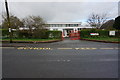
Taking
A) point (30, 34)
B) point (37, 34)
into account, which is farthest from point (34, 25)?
point (30, 34)

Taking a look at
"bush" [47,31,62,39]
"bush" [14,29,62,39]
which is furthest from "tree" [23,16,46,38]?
"bush" [47,31,62,39]

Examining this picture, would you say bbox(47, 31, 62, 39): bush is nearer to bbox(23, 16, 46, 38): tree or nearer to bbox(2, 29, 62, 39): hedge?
bbox(2, 29, 62, 39): hedge

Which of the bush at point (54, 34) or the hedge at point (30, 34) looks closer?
the hedge at point (30, 34)

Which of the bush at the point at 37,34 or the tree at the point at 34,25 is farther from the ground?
the tree at the point at 34,25

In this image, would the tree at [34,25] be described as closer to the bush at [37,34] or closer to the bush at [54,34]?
the bush at [37,34]

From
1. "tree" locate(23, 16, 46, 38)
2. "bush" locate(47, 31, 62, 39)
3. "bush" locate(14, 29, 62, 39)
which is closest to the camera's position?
"tree" locate(23, 16, 46, 38)

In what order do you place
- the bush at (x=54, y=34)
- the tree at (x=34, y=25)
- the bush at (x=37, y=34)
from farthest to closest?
the bush at (x=54, y=34)
the bush at (x=37, y=34)
the tree at (x=34, y=25)

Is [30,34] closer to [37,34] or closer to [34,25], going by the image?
[37,34]

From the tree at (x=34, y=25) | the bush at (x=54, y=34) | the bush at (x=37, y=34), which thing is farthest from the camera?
the bush at (x=54, y=34)

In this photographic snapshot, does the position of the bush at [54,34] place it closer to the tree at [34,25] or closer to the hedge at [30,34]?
the hedge at [30,34]

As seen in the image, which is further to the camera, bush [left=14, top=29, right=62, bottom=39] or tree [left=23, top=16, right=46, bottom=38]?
bush [left=14, top=29, right=62, bottom=39]

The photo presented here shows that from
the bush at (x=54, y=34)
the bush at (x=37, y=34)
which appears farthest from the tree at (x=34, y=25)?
the bush at (x=54, y=34)

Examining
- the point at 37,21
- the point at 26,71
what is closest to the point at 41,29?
the point at 37,21

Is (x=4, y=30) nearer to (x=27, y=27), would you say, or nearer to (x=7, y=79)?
(x=27, y=27)
